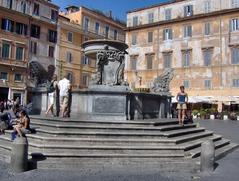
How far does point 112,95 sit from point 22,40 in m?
30.6

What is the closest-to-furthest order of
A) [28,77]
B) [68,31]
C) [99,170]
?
[99,170], [28,77], [68,31]

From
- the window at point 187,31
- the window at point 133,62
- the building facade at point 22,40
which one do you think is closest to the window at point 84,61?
the building facade at point 22,40

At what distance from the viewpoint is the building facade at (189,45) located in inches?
1446

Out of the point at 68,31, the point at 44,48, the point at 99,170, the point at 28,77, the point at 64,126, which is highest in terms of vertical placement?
the point at 68,31

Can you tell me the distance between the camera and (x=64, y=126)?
9.03 meters

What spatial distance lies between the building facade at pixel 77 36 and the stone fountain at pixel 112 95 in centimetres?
2874

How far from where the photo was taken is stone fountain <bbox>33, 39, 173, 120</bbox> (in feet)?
37.1

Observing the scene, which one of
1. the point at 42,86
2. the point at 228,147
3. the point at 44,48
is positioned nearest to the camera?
the point at 228,147

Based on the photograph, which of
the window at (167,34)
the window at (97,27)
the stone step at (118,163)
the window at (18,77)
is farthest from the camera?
the window at (97,27)

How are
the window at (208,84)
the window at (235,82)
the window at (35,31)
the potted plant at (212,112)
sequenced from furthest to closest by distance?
the window at (35,31)
the window at (208,84)
the window at (235,82)
the potted plant at (212,112)

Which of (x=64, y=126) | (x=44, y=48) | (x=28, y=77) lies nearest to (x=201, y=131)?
(x=64, y=126)

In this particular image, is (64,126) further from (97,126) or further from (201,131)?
(201,131)

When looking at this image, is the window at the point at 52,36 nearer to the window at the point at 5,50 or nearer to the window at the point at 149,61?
the window at the point at 5,50

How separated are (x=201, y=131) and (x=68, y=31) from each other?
35549 millimetres
